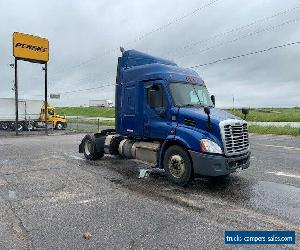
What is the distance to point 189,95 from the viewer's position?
937cm

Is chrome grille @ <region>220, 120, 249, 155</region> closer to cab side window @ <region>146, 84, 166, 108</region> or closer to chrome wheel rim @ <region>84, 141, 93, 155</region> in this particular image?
cab side window @ <region>146, 84, 166, 108</region>

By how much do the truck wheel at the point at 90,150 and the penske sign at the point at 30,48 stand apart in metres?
18.7

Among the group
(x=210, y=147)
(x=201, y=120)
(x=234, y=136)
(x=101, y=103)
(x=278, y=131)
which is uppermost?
(x=101, y=103)

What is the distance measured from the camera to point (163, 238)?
16.8ft

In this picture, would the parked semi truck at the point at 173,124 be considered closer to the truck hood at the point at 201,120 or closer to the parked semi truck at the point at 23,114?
the truck hood at the point at 201,120

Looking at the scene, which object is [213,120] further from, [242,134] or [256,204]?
[256,204]

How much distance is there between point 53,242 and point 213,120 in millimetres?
4570

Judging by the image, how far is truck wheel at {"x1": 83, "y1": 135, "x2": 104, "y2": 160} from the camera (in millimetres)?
12469

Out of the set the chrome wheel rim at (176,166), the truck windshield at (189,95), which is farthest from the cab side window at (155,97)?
the chrome wheel rim at (176,166)

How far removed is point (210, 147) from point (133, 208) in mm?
2383

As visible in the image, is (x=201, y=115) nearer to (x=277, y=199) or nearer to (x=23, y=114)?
(x=277, y=199)

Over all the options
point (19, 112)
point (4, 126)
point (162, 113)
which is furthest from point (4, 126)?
point (162, 113)

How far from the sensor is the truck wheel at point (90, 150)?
12.5 meters

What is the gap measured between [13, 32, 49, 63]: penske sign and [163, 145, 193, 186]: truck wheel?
23622mm
